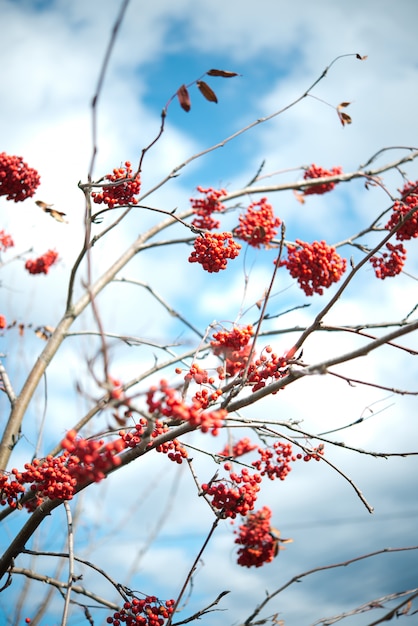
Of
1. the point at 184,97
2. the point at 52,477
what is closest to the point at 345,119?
the point at 184,97

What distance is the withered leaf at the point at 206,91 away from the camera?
89.4 inches

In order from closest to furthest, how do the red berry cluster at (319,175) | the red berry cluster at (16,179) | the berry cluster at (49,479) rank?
the berry cluster at (49,479) < the red berry cluster at (16,179) < the red berry cluster at (319,175)

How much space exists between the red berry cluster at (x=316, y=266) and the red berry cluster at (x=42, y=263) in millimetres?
3088

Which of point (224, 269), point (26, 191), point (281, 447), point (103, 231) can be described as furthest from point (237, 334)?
point (26, 191)

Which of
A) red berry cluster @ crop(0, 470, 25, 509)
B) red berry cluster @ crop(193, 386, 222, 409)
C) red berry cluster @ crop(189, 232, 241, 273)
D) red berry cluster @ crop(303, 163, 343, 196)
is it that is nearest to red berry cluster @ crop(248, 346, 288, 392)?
red berry cluster @ crop(193, 386, 222, 409)

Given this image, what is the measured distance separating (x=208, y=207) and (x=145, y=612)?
325cm

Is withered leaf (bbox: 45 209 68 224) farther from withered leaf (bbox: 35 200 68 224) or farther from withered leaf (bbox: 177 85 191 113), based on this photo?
withered leaf (bbox: 177 85 191 113)

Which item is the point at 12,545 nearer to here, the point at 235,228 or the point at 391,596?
the point at 391,596

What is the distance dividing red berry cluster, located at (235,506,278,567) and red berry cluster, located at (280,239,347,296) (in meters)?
1.73

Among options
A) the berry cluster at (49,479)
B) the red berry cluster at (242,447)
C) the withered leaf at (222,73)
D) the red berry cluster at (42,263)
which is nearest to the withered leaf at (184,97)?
the withered leaf at (222,73)

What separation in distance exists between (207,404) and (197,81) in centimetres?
135

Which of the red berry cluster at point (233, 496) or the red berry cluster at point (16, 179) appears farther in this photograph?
the red berry cluster at point (16, 179)

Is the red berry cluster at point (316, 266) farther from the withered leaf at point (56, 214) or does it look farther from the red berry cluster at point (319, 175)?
the red berry cluster at point (319, 175)

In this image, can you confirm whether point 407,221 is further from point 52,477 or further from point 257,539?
point 52,477
